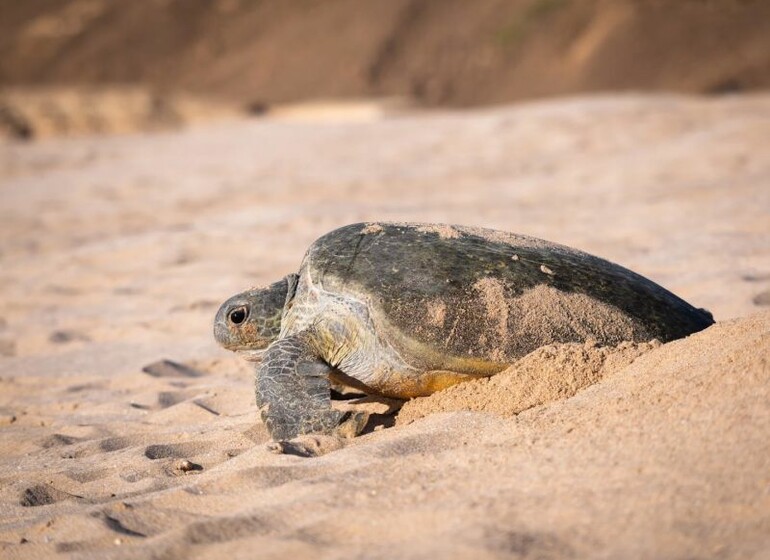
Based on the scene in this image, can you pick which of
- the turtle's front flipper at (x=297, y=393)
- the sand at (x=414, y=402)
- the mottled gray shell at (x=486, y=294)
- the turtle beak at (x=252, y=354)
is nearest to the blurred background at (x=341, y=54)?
the sand at (x=414, y=402)

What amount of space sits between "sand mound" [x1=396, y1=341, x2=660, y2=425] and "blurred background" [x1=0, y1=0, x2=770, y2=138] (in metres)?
13.1

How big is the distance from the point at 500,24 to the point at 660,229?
1419 centimetres

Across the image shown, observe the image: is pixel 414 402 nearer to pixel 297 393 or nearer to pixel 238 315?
pixel 297 393

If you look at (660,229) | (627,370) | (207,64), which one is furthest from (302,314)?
(207,64)

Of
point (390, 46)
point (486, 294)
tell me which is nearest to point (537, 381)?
point (486, 294)

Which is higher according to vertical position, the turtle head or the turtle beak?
the turtle head

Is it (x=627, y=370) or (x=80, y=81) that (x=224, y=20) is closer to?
(x=80, y=81)

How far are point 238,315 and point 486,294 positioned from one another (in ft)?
3.66

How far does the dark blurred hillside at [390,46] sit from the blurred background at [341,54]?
0.03m

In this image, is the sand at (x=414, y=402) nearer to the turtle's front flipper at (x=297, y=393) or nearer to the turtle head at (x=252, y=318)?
Result: the turtle's front flipper at (x=297, y=393)

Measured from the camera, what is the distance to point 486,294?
125 inches

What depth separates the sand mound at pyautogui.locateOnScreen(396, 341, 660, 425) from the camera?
2.93 metres

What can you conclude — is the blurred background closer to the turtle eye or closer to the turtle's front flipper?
the turtle eye

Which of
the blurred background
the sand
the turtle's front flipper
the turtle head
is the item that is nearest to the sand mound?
the sand
